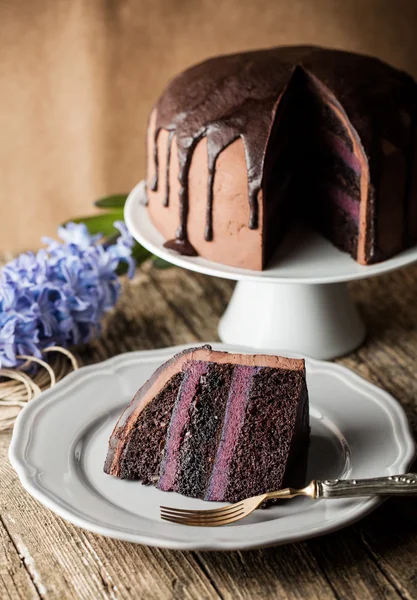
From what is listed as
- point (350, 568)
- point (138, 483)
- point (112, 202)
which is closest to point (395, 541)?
point (350, 568)

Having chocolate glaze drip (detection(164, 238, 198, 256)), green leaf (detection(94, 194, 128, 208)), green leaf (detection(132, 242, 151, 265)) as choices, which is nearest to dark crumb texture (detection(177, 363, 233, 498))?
chocolate glaze drip (detection(164, 238, 198, 256))

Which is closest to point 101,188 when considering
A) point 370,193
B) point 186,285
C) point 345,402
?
point 186,285

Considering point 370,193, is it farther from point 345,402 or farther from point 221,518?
point 221,518

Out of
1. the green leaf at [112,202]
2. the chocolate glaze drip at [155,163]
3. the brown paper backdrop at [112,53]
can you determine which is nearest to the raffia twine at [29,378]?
the chocolate glaze drip at [155,163]

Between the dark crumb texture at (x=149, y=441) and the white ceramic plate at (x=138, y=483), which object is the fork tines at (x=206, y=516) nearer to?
the white ceramic plate at (x=138, y=483)

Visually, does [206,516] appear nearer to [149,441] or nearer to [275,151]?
[149,441]

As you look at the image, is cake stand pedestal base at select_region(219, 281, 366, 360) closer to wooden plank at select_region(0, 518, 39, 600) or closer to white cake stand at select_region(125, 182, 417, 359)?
white cake stand at select_region(125, 182, 417, 359)
